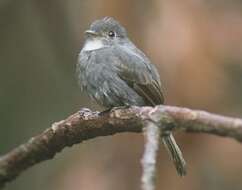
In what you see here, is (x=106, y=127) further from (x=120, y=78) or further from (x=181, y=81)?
(x=181, y=81)

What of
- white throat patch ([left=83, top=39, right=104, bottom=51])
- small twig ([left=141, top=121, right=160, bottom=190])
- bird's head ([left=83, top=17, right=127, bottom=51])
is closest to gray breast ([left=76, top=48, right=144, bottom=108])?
white throat patch ([left=83, top=39, right=104, bottom=51])

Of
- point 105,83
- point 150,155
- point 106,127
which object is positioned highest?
point 105,83

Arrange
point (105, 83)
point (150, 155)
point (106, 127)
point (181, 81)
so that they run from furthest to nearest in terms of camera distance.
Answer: point (181, 81) < point (105, 83) < point (106, 127) < point (150, 155)

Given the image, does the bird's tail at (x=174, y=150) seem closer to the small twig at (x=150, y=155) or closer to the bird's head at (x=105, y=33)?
the bird's head at (x=105, y=33)

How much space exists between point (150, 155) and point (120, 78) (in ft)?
6.29

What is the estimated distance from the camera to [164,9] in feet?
16.4

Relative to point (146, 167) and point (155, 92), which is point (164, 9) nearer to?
point (155, 92)

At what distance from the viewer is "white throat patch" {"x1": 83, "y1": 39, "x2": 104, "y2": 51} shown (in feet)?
15.8

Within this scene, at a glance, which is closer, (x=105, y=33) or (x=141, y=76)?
(x=141, y=76)

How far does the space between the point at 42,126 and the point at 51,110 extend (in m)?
0.18

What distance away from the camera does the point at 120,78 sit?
452 cm

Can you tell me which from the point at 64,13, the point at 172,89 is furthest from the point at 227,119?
the point at 64,13

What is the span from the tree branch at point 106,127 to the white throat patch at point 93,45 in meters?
1.05

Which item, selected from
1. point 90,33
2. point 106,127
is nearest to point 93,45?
point 90,33
